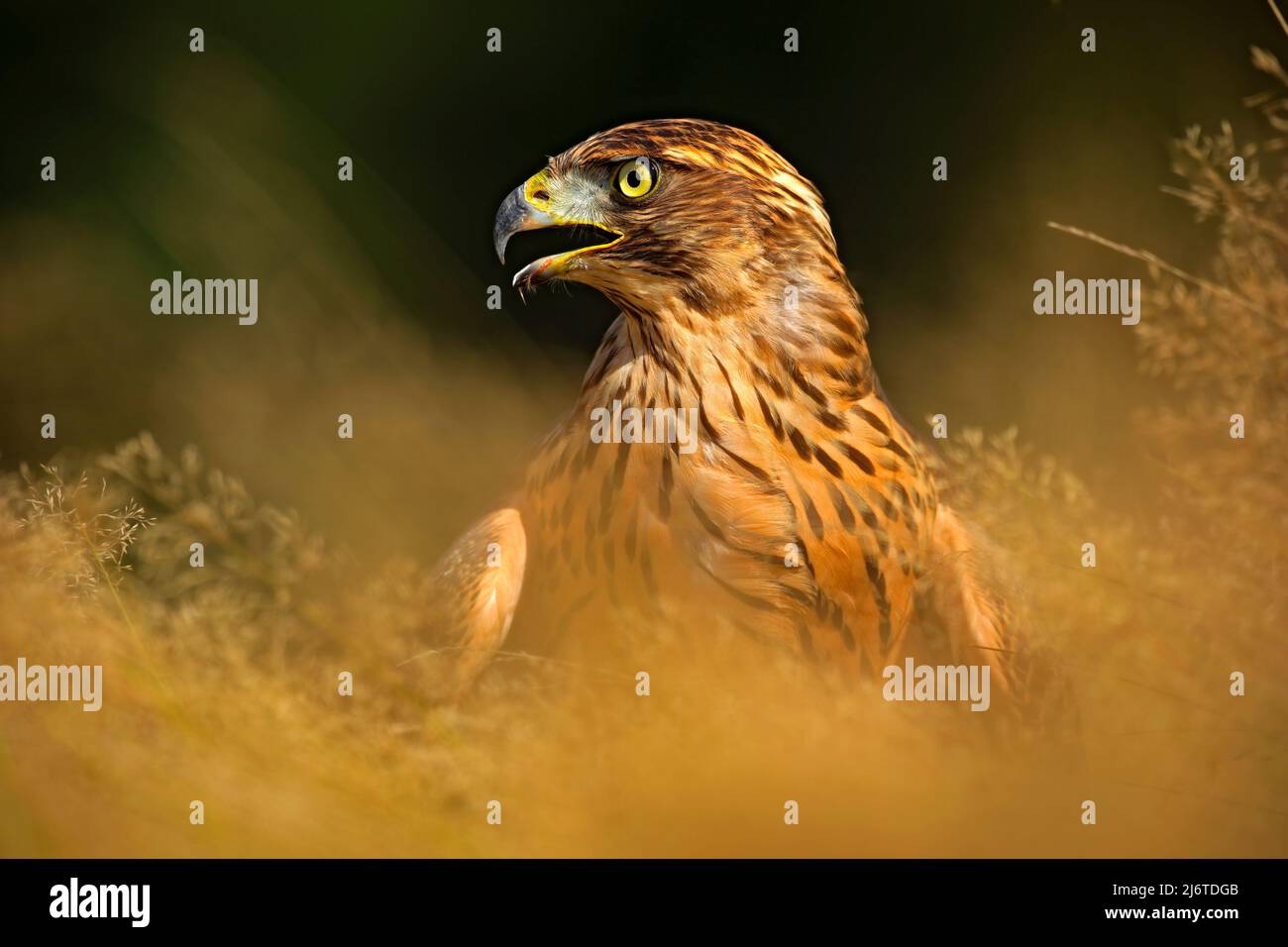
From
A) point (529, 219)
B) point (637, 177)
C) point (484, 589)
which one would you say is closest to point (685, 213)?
point (637, 177)

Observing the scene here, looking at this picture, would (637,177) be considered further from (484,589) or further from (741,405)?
(484,589)

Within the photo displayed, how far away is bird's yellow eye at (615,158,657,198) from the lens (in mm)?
2877

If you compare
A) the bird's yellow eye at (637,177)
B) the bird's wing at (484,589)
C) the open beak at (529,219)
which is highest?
the bird's yellow eye at (637,177)

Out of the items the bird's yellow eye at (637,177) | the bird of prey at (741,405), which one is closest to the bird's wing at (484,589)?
the bird of prey at (741,405)

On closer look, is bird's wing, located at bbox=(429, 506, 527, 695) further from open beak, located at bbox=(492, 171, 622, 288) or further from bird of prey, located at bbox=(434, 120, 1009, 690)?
open beak, located at bbox=(492, 171, 622, 288)

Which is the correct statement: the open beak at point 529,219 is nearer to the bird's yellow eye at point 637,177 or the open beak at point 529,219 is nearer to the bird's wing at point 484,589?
the bird's yellow eye at point 637,177

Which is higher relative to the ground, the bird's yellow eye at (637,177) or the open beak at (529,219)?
the bird's yellow eye at (637,177)

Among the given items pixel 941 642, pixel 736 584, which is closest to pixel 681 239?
pixel 736 584

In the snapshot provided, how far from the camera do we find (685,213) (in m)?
2.89

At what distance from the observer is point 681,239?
2.88 metres

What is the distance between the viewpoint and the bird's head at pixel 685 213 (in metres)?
2.86

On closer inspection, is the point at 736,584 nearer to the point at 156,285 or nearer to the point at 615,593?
the point at 615,593
